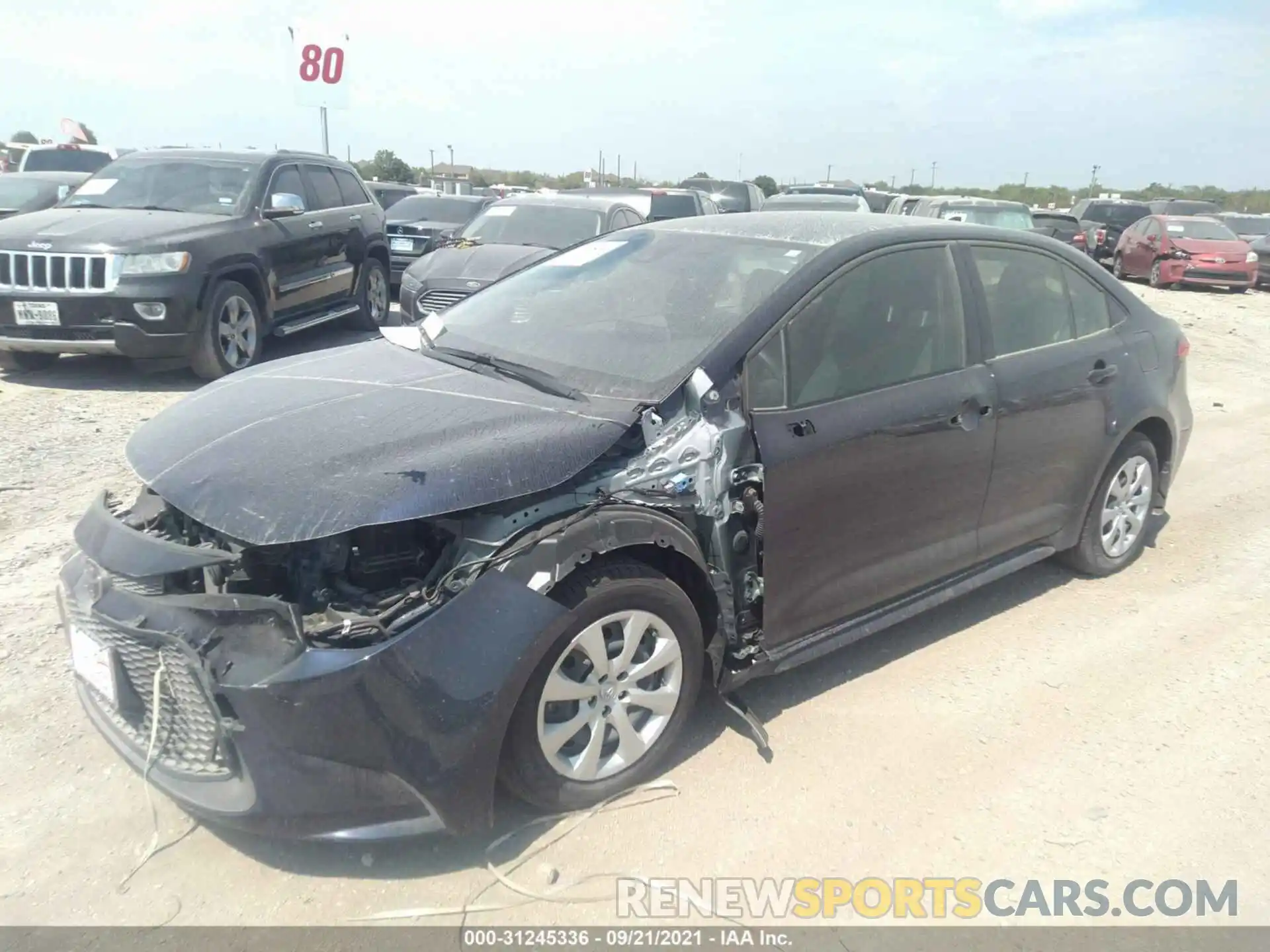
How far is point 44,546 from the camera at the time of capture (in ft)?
14.9

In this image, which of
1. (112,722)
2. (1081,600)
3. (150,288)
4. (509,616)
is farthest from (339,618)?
(150,288)

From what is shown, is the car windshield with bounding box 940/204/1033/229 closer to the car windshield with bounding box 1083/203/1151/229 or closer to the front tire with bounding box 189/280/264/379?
the front tire with bounding box 189/280/264/379

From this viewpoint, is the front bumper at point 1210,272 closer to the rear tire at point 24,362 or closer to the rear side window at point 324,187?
the rear side window at point 324,187

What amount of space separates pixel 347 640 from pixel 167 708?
589mm

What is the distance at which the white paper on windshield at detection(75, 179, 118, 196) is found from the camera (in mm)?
8523

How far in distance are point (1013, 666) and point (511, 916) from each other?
2.45m

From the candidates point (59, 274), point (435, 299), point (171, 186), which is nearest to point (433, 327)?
point (59, 274)

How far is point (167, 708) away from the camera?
8.65 feet

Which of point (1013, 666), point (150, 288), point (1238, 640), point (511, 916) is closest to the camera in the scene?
point (511, 916)

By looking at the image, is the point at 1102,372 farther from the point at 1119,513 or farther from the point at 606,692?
the point at 606,692

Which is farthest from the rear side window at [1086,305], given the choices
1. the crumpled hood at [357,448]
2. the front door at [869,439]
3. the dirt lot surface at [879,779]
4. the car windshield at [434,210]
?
the car windshield at [434,210]

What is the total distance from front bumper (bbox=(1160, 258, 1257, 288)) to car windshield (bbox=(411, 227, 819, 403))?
18477 millimetres

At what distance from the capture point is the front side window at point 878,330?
339 cm

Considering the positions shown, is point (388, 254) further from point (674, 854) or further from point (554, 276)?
point (674, 854)
